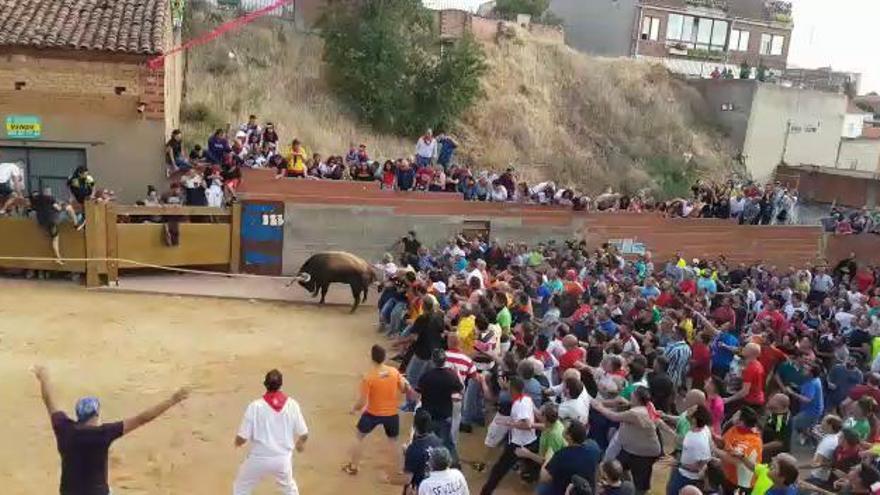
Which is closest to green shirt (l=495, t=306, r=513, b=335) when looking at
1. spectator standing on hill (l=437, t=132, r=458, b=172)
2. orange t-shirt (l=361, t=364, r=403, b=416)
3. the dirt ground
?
the dirt ground

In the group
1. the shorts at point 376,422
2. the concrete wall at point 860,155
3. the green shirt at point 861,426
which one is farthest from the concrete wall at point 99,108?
the concrete wall at point 860,155

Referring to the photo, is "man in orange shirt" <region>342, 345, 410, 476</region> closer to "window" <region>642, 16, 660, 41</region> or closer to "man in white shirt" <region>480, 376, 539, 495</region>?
"man in white shirt" <region>480, 376, 539, 495</region>

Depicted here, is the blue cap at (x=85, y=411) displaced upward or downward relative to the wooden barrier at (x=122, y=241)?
upward

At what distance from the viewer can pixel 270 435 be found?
717cm

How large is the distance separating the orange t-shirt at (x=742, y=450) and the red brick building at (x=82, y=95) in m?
15.0

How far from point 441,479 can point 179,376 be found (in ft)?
22.9

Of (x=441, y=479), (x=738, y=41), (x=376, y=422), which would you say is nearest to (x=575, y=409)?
(x=376, y=422)

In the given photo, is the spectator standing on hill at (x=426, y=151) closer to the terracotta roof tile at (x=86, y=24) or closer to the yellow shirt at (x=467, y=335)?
the terracotta roof tile at (x=86, y=24)

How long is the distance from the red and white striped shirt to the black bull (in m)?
6.95

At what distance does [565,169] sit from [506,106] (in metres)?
3.63

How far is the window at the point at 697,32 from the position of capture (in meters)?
44.7

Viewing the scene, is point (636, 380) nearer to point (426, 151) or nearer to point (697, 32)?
point (426, 151)

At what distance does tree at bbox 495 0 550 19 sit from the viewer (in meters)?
42.2

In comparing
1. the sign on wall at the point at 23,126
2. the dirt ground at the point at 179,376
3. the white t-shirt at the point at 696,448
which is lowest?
the dirt ground at the point at 179,376
